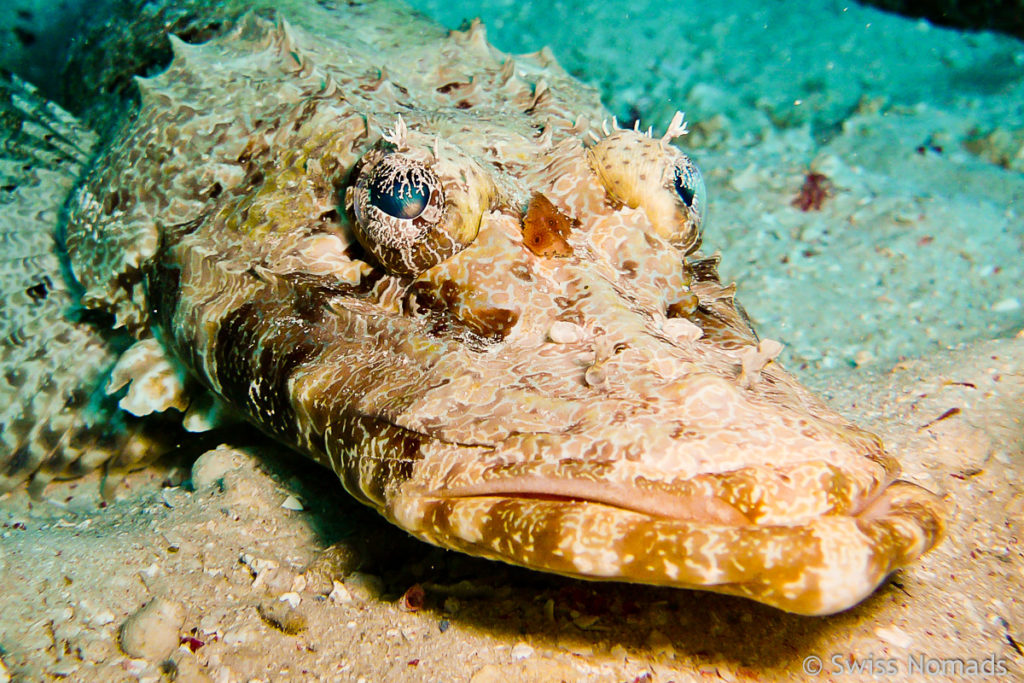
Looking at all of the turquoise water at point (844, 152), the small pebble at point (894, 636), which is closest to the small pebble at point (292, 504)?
the small pebble at point (894, 636)

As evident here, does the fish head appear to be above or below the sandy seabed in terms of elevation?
above

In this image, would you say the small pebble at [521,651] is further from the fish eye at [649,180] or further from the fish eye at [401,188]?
the fish eye at [649,180]

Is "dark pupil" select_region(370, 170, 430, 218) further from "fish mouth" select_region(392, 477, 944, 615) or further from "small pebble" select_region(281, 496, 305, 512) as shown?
"small pebble" select_region(281, 496, 305, 512)

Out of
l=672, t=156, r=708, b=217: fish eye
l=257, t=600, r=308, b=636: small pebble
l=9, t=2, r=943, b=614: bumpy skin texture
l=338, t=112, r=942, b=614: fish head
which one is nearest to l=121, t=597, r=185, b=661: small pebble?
l=257, t=600, r=308, b=636: small pebble

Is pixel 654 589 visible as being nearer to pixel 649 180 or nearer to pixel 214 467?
pixel 649 180

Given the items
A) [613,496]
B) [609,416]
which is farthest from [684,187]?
[613,496]
